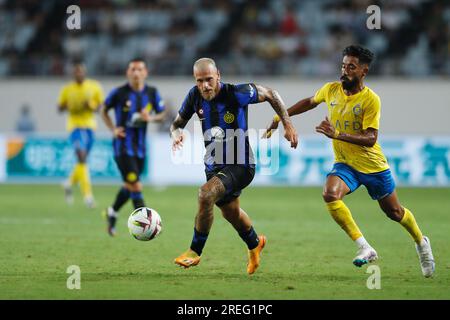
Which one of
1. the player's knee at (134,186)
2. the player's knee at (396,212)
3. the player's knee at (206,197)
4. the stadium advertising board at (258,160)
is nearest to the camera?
the player's knee at (206,197)

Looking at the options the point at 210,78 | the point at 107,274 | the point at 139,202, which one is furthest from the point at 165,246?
the point at 210,78

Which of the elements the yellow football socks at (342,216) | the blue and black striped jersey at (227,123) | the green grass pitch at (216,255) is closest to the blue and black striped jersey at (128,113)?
the green grass pitch at (216,255)

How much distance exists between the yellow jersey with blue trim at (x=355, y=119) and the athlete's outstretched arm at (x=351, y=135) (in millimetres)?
71

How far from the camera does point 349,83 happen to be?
827 cm

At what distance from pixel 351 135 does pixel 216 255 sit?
2.60 m

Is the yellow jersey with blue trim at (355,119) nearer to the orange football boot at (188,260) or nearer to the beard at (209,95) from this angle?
the beard at (209,95)

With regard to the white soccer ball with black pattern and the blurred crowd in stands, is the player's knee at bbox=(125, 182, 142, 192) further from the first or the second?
the blurred crowd in stands

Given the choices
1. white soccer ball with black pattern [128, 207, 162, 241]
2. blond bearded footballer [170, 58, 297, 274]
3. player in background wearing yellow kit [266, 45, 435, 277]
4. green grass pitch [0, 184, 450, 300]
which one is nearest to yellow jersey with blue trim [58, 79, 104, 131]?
green grass pitch [0, 184, 450, 300]

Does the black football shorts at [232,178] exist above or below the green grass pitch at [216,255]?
above

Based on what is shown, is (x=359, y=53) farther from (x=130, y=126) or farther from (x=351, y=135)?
(x=130, y=126)

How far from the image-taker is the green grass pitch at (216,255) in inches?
289

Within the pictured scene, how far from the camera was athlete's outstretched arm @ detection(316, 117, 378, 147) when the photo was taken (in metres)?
7.66

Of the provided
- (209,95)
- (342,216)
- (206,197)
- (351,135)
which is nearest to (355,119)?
(351,135)
